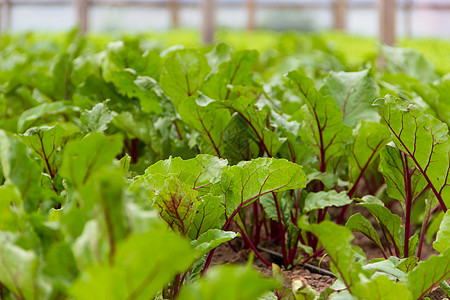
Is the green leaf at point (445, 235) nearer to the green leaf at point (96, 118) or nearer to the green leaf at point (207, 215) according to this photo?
the green leaf at point (207, 215)

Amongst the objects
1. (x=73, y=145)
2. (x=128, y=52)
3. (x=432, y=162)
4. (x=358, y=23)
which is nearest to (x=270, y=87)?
(x=128, y=52)

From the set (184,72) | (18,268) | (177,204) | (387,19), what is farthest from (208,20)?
(18,268)

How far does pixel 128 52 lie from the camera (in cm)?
148

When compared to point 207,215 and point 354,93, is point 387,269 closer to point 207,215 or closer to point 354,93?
point 207,215

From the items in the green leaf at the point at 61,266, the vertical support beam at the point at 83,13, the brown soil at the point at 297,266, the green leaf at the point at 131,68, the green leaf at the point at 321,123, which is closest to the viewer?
the green leaf at the point at 61,266

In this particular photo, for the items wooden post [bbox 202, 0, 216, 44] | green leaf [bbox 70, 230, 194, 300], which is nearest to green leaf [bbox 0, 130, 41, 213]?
green leaf [bbox 70, 230, 194, 300]

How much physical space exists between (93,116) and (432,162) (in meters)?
0.65

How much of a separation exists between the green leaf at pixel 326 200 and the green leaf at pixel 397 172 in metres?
0.10

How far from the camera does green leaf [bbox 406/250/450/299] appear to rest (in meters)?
0.73

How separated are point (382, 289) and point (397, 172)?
0.46 meters

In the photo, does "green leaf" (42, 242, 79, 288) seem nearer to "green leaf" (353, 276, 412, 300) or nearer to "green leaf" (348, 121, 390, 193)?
"green leaf" (353, 276, 412, 300)

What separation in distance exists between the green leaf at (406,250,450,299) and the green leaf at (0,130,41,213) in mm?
505

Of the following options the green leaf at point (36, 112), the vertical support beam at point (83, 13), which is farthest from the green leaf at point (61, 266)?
the vertical support beam at point (83, 13)

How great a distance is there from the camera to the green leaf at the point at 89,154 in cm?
65
